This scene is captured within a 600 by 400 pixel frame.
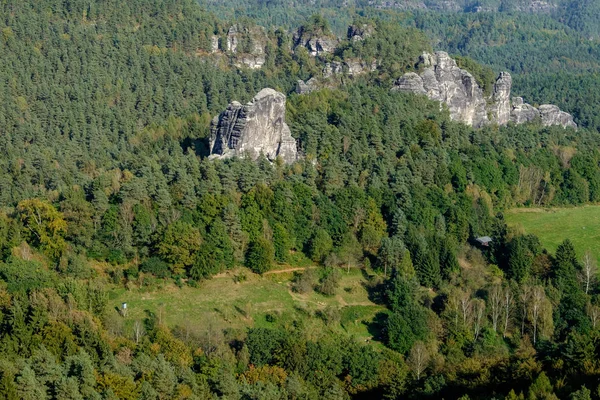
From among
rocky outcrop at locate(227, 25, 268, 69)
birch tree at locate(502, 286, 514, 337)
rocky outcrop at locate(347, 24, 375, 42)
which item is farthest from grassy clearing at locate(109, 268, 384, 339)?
rocky outcrop at locate(227, 25, 268, 69)

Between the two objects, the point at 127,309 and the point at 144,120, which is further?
the point at 144,120

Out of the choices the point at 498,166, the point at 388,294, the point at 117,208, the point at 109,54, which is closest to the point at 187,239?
the point at 117,208

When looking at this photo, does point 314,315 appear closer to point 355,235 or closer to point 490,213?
point 355,235

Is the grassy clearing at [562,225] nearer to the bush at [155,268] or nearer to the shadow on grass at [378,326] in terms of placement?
the shadow on grass at [378,326]

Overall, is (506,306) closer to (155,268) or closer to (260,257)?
(260,257)

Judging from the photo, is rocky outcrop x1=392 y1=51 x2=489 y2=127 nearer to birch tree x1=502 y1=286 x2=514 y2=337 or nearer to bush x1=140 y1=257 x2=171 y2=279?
birch tree x1=502 y1=286 x2=514 y2=337

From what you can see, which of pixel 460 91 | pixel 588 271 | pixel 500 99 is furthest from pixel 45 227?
pixel 500 99

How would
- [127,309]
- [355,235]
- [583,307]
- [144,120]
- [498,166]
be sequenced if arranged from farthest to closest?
1. [144,120]
2. [498,166]
3. [355,235]
4. [583,307]
5. [127,309]
